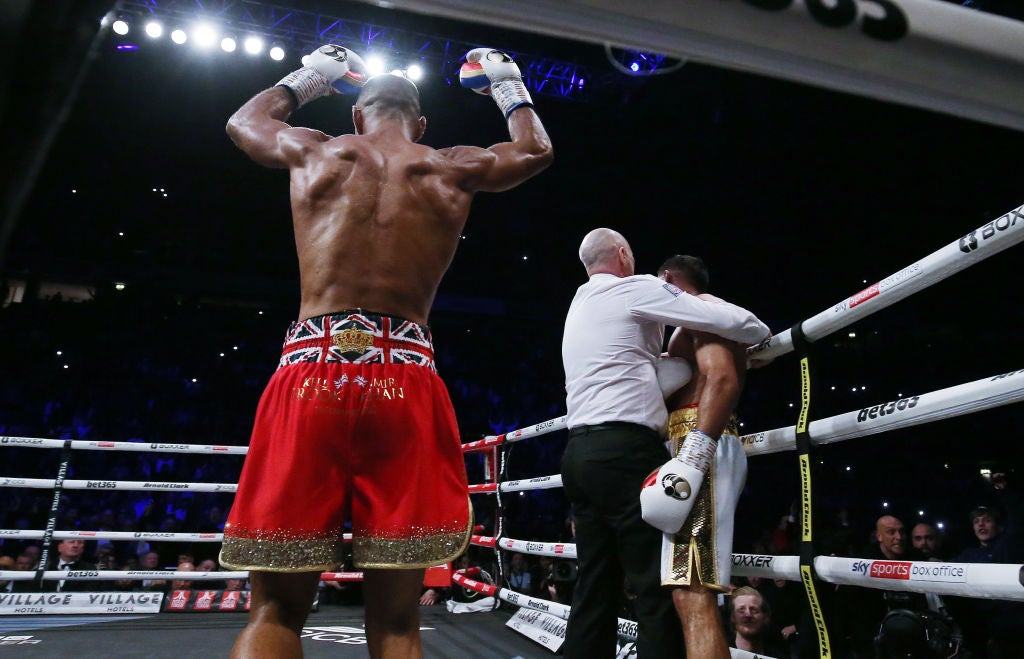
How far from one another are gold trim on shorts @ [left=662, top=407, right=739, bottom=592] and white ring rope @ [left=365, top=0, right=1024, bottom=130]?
1305mm

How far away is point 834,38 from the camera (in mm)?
529

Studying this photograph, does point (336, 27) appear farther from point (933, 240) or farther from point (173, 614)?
point (933, 240)

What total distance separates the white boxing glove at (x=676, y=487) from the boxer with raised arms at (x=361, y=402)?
1.55ft

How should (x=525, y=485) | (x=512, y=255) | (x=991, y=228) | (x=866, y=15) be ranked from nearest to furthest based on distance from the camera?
(x=866, y=15), (x=991, y=228), (x=525, y=485), (x=512, y=255)

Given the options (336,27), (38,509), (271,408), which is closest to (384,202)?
(271,408)

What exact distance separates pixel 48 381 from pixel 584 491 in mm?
10027

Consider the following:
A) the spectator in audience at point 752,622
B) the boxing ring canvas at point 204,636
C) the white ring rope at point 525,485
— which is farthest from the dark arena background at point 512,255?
the spectator in audience at point 752,622

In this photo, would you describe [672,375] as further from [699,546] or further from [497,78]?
[497,78]

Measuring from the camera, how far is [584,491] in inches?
77.4

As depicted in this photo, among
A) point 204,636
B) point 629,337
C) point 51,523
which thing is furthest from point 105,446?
point 629,337

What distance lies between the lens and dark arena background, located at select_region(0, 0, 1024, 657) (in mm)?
7844

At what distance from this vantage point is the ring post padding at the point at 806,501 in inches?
64.1

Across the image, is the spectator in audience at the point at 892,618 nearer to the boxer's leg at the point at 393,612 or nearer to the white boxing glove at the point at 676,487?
the white boxing glove at the point at 676,487

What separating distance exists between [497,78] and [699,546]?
144cm
